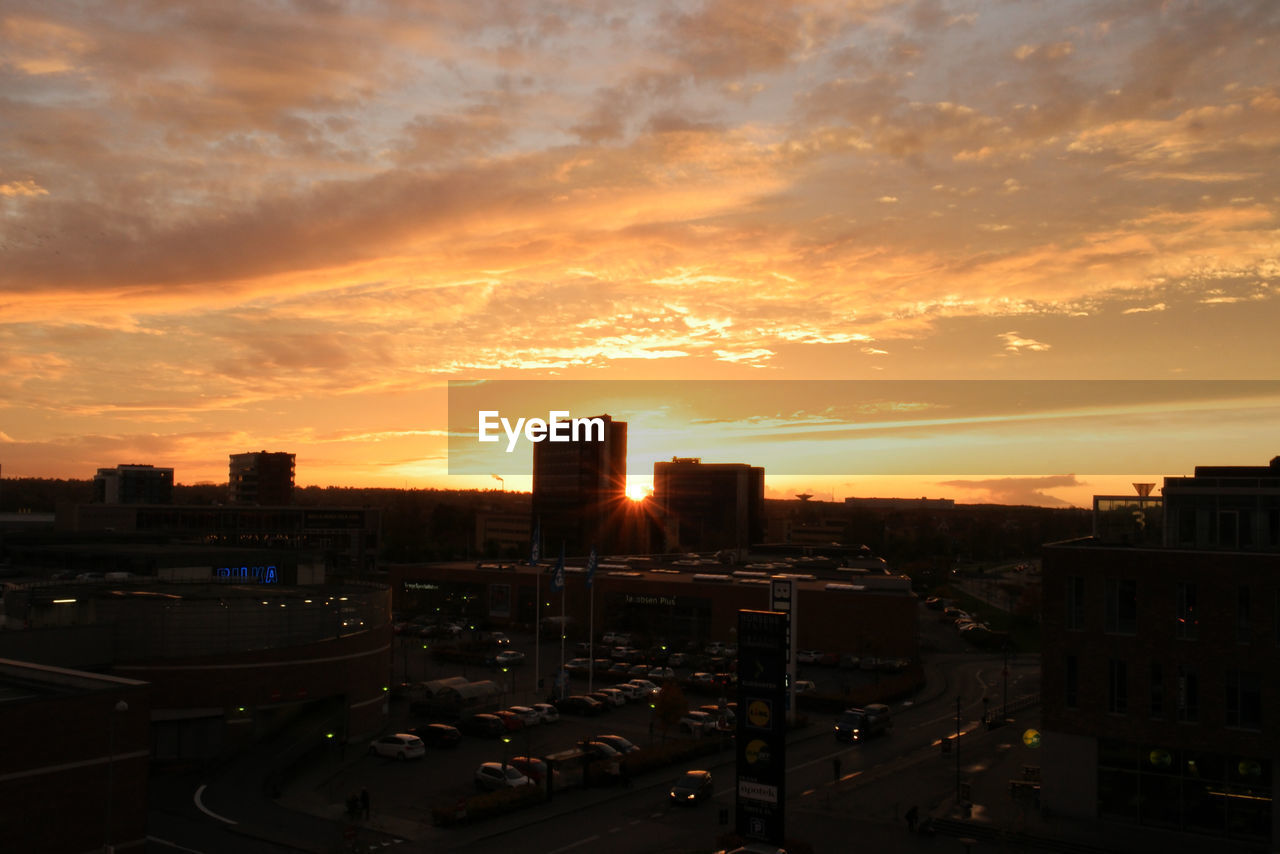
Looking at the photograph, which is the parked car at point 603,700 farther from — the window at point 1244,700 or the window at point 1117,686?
the window at point 1244,700

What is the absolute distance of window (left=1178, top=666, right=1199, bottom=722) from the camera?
27.9 meters

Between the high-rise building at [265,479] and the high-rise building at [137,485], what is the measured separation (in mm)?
18424

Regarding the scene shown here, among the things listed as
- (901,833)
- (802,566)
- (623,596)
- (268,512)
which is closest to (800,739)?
(901,833)

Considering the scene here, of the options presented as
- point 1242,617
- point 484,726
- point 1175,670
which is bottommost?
point 484,726

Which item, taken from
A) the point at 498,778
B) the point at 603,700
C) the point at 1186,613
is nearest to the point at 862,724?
the point at 603,700

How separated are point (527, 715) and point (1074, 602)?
22.0 metres

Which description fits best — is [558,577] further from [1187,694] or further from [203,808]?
[1187,694]

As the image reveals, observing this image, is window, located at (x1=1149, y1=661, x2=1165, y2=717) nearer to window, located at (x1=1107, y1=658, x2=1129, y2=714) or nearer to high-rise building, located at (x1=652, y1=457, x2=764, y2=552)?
window, located at (x1=1107, y1=658, x2=1129, y2=714)

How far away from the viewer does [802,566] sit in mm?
86688

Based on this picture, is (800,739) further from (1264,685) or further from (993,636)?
(993,636)

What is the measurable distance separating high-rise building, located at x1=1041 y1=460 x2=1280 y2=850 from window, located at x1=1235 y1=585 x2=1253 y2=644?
0.03m

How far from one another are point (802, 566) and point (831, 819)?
59.1 meters

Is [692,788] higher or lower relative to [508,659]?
higher

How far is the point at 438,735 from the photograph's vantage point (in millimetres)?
36312
